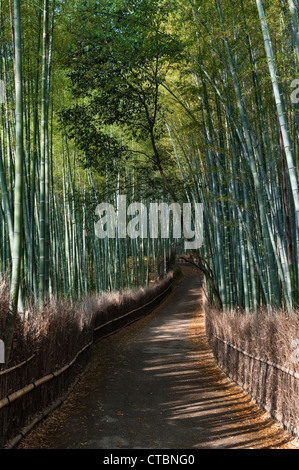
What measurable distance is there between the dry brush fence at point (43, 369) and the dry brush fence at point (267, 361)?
1805 millimetres

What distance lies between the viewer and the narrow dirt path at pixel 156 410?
372 centimetres

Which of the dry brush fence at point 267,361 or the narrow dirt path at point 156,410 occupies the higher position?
the dry brush fence at point 267,361

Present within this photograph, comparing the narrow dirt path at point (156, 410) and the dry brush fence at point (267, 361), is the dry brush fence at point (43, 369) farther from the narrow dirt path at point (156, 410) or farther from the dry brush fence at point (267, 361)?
the dry brush fence at point (267, 361)

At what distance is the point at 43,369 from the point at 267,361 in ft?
6.26

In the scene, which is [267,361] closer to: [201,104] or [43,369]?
[43,369]

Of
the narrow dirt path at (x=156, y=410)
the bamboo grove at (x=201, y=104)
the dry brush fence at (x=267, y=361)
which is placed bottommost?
the narrow dirt path at (x=156, y=410)

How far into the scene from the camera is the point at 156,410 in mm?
4652

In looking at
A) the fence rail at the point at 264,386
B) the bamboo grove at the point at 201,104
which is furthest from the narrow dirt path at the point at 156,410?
the bamboo grove at the point at 201,104

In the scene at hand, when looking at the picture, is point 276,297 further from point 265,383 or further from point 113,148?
point 113,148

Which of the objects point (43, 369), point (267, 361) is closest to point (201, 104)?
point (267, 361)

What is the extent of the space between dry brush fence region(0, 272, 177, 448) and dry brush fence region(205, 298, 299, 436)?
1.80 m

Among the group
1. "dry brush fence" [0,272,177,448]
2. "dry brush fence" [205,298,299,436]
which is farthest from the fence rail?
"dry brush fence" [0,272,177,448]

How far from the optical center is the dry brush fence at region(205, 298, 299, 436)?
3.68 metres

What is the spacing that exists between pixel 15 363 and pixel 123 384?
7.69 ft
